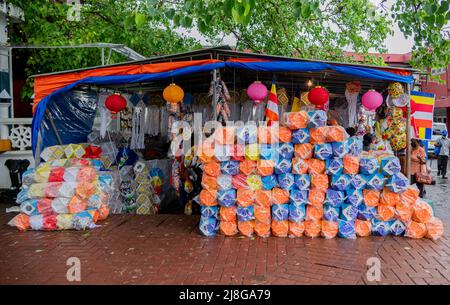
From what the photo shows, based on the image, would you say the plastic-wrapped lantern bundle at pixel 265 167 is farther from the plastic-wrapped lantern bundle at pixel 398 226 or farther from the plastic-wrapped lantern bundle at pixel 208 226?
the plastic-wrapped lantern bundle at pixel 398 226

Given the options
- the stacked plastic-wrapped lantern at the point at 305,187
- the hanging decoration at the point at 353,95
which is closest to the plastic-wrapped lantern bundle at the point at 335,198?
the stacked plastic-wrapped lantern at the point at 305,187

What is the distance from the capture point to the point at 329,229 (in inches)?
207

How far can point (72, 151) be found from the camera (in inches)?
270

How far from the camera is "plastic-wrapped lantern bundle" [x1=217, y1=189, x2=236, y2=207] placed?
205 inches

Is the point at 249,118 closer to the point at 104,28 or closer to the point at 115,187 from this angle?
the point at 115,187

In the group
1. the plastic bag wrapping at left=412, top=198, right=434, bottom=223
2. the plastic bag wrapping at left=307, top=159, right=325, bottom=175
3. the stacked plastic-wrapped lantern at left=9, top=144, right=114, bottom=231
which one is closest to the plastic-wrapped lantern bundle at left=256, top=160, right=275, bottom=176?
the plastic bag wrapping at left=307, top=159, right=325, bottom=175

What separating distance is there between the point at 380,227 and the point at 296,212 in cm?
131

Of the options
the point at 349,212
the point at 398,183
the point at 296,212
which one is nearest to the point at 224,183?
the point at 296,212

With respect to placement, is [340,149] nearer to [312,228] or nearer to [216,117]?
[312,228]

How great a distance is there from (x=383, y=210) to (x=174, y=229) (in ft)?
10.8

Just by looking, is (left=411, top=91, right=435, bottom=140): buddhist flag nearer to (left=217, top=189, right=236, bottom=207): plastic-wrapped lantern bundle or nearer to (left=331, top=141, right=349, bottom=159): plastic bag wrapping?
(left=331, top=141, right=349, bottom=159): plastic bag wrapping

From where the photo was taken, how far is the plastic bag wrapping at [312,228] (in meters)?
5.30
